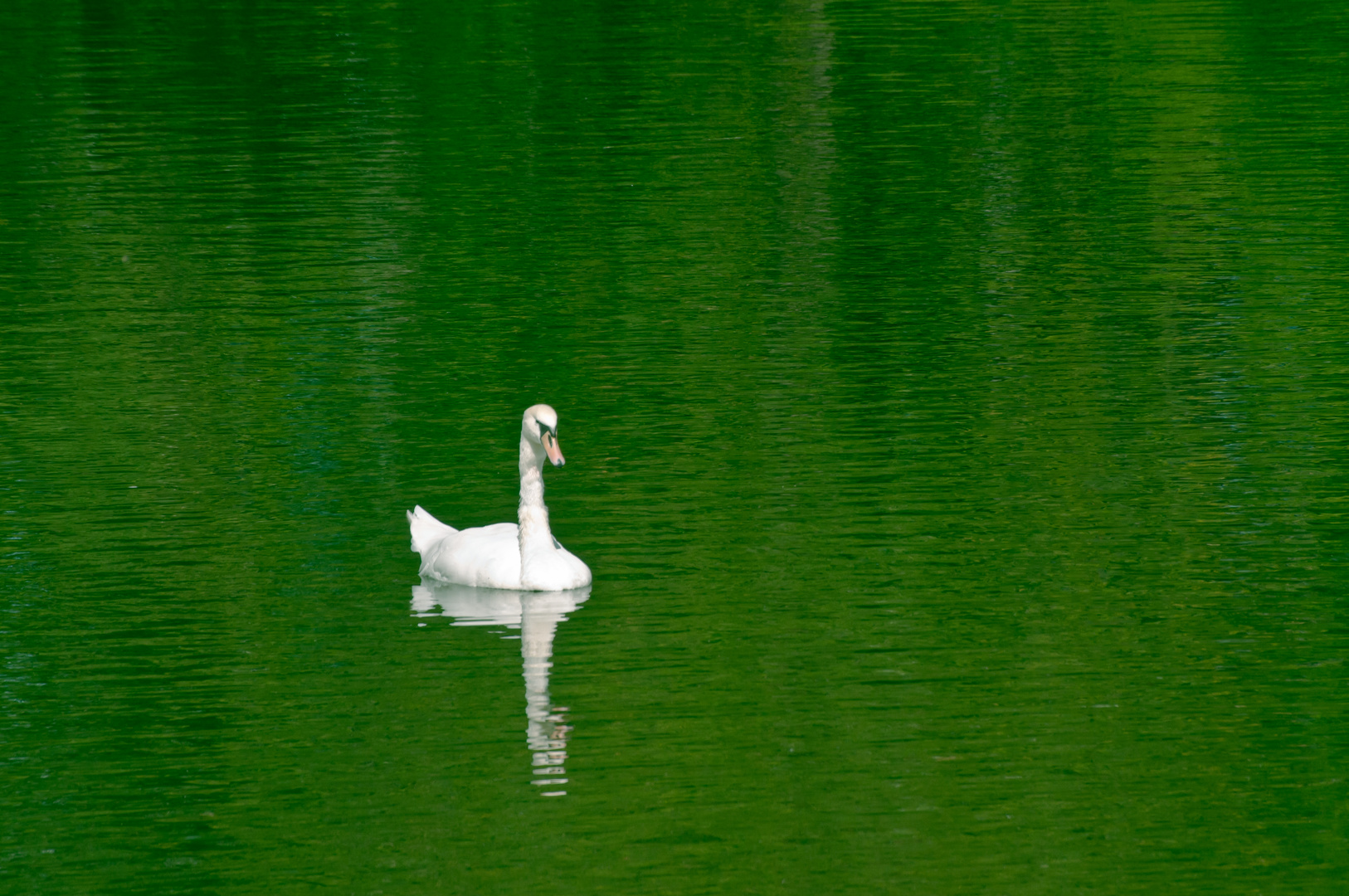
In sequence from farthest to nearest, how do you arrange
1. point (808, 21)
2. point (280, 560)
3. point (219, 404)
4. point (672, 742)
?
point (808, 21) < point (219, 404) < point (280, 560) < point (672, 742)

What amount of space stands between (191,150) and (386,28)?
16808mm

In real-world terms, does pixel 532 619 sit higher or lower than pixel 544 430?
lower

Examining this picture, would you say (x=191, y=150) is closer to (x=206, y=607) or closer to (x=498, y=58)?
(x=498, y=58)

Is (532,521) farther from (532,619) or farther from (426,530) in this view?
(426,530)

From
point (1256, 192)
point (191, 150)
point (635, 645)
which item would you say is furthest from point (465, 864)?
point (191, 150)

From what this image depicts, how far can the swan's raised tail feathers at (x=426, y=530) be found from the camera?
18.7 m

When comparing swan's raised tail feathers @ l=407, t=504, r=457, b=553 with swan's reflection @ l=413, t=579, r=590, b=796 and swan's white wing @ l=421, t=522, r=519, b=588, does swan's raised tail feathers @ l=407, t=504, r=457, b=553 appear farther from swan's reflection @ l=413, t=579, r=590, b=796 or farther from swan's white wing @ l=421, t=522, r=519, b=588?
swan's reflection @ l=413, t=579, r=590, b=796

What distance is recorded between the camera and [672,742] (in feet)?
47.9

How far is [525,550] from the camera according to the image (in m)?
17.9

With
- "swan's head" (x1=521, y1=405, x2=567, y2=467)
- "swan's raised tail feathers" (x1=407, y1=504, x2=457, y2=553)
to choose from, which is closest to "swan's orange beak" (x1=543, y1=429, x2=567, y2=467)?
"swan's head" (x1=521, y1=405, x2=567, y2=467)

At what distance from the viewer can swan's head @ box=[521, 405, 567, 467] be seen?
1756 cm

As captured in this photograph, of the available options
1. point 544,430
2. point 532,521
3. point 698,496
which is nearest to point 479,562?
point 532,521

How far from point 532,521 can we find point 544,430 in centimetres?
78

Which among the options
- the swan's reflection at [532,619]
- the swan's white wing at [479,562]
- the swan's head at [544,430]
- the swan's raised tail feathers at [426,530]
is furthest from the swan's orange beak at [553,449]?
the swan's raised tail feathers at [426,530]
